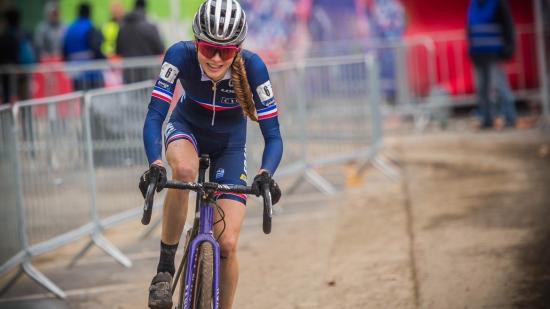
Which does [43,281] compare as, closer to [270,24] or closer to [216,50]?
[216,50]

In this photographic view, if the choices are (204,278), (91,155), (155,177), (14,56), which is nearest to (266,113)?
(155,177)

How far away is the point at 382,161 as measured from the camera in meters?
14.4

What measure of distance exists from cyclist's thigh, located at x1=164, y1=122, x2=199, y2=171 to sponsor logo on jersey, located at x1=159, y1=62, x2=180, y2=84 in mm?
339

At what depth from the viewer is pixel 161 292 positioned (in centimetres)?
614

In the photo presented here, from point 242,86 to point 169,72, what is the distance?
1.42 feet

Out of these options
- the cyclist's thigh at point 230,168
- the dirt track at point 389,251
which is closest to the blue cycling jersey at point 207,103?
the cyclist's thigh at point 230,168

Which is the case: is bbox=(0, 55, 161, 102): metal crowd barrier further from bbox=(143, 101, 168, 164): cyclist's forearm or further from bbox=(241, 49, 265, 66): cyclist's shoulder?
bbox=(143, 101, 168, 164): cyclist's forearm

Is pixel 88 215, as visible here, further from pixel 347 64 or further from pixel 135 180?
pixel 347 64

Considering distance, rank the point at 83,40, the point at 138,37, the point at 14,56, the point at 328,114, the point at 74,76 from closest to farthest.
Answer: the point at 328,114
the point at 138,37
the point at 74,76
the point at 83,40
the point at 14,56

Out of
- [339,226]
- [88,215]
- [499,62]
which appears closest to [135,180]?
[88,215]

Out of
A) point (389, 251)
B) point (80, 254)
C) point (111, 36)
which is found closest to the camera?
point (389, 251)

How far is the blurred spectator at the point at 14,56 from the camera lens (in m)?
17.9

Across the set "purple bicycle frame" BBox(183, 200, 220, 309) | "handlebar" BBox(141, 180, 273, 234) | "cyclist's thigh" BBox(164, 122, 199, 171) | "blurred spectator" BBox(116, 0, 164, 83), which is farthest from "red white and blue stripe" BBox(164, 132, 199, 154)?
"blurred spectator" BBox(116, 0, 164, 83)

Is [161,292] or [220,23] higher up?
[220,23]
